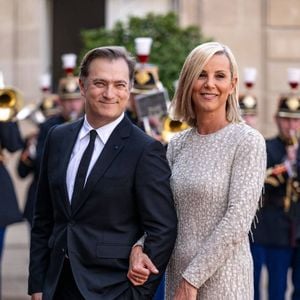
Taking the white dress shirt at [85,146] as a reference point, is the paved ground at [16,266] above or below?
below

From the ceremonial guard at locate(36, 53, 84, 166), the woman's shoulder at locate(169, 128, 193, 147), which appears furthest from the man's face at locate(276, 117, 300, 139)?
the woman's shoulder at locate(169, 128, 193, 147)

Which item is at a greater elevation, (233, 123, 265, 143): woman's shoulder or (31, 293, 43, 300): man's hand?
(233, 123, 265, 143): woman's shoulder

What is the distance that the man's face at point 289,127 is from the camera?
28.3ft

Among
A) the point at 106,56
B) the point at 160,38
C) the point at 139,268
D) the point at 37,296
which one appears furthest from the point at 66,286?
the point at 160,38

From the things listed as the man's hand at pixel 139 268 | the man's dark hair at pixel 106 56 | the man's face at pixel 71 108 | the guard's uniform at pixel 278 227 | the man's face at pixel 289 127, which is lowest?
the guard's uniform at pixel 278 227

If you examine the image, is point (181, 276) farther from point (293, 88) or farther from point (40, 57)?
point (40, 57)

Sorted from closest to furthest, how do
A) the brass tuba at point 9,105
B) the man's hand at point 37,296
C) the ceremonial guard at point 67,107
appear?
1. the man's hand at point 37,296
2. the brass tuba at point 9,105
3. the ceremonial guard at point 67,107

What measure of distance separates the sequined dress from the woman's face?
122 mm

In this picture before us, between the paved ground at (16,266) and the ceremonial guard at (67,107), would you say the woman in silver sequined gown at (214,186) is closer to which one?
the paved ground at (16,266)

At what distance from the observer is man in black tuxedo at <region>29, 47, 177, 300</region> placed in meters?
4.22

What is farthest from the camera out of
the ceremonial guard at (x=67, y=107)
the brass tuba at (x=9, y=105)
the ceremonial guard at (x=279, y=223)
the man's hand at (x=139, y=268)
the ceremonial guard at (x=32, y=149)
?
the ceremonial guard at (x=32, y=149)

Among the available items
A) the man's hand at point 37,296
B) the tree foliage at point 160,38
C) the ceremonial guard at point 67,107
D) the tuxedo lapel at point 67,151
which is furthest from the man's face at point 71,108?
the man's hand at point 37,296

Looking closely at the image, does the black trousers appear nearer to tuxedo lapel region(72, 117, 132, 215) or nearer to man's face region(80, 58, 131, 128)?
tuxedo lapel region(72, 117, 132, 215)

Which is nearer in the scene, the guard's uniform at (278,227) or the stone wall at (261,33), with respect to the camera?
the guard's uniform at (278,227)
